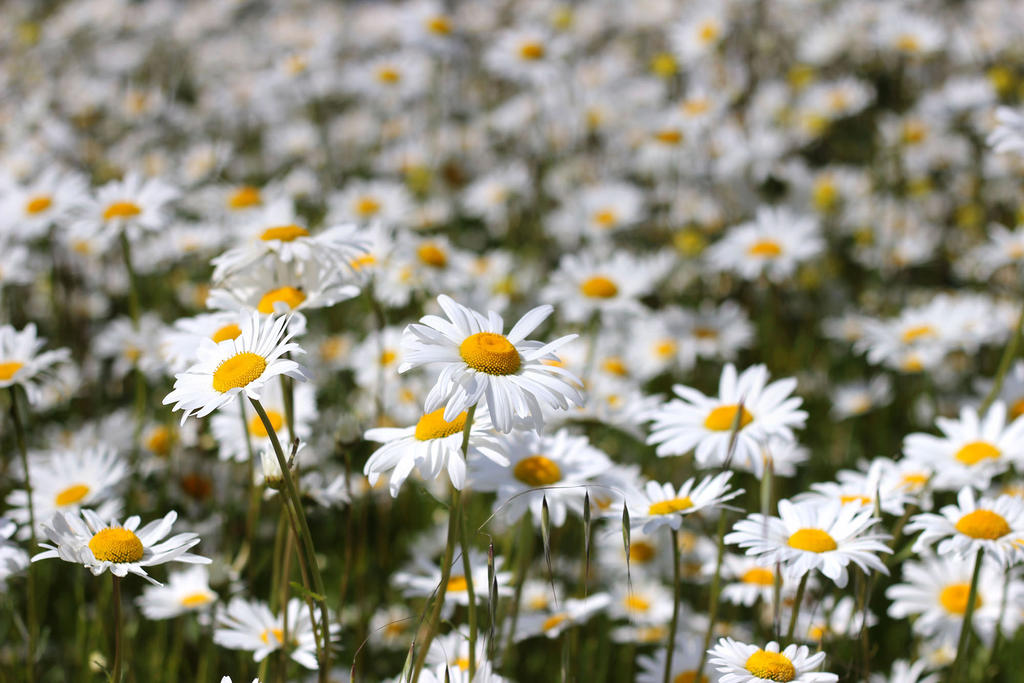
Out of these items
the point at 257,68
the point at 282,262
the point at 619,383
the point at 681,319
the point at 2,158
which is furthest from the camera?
the point at 257,68

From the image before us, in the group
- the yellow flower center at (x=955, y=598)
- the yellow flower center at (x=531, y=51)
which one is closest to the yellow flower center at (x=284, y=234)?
the yellow flower center at (x=955, y=598)

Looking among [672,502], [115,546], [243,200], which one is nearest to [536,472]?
[672,502]

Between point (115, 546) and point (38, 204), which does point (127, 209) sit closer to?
point (38, 204)

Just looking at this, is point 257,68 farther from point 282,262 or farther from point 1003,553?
point 1003,553

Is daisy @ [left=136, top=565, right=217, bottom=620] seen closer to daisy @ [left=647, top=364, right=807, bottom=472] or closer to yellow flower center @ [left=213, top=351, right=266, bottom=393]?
yellow flower center @ [left=213, top=351, right=266, bottom=393]

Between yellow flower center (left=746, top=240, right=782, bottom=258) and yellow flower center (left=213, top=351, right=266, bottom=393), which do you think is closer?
yellow flower center (left=213, top=351, right=266, bottom=393)

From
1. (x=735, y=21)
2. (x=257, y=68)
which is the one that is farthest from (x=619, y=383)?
(x=257, y=68)

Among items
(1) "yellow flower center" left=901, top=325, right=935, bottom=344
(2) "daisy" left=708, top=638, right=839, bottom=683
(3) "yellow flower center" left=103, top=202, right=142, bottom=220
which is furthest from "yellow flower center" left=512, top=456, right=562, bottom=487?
(1) "yellow flower center" left=901, top=325, right=935, bottom=344
